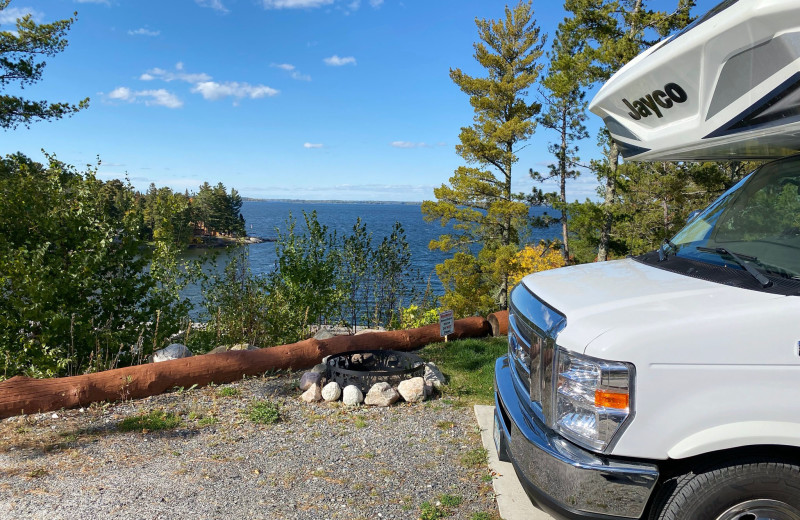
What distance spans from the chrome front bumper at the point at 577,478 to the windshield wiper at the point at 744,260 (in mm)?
914

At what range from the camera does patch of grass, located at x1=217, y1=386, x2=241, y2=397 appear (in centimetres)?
556

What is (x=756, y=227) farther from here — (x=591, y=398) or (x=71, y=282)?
(x=71, y=282)

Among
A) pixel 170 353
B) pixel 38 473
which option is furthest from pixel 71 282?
pixel 38 473

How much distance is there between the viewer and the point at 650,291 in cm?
248

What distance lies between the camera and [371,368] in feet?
20.3

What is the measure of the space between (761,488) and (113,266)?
6525mm

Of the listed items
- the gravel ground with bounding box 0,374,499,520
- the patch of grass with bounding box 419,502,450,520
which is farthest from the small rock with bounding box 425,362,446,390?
the patch of grass with bounding box 419,502,450,520

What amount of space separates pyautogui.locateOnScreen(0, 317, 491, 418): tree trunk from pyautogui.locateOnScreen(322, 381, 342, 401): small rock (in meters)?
1.04

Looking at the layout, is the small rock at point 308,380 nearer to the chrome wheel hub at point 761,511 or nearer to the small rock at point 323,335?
the small rock at point 323,335

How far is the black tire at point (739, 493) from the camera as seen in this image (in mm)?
2090

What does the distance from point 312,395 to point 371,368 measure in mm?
932

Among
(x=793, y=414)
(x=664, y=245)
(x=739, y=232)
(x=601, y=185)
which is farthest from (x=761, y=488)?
(x=601, y=185)

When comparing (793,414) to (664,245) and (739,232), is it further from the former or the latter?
(664,245)

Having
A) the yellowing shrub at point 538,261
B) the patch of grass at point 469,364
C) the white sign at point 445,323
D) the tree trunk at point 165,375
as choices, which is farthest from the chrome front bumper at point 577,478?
the yellowing shrub at point 538,261
